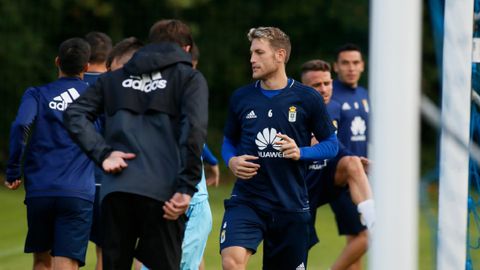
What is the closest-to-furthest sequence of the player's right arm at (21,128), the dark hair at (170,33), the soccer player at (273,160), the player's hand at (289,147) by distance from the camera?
the dark hair at (170,33), the player's hand at (289,147), the soccer player at (273,160), the player's right arm at (21,128)

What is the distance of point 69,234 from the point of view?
7.59 meters

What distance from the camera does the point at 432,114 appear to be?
15.7ft

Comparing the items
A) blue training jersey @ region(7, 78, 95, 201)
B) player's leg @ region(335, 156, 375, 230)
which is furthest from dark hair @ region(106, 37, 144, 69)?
player's leg @ region(335, 156, 375, 230)

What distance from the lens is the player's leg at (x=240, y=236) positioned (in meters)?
7.04

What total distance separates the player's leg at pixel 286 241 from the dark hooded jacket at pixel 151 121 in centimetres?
154

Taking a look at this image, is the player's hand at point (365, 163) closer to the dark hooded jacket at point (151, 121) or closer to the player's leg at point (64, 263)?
the player's leg at point (64, 263)

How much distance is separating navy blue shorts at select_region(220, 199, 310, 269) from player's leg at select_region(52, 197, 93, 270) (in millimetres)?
1089

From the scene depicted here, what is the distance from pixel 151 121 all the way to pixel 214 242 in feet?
23.2

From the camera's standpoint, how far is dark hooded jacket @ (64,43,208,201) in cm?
577

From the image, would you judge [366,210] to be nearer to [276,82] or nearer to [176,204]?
[276,82]

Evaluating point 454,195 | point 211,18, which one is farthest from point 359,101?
point 211,18

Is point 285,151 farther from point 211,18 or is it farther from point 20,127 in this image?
point 211,18

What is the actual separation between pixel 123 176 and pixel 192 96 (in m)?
0.57

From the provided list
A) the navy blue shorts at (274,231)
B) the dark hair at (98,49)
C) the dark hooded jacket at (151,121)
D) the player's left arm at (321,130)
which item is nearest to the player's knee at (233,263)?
the navy blue shorts at (274,231)
